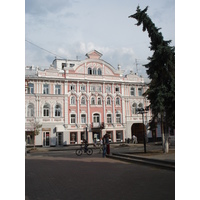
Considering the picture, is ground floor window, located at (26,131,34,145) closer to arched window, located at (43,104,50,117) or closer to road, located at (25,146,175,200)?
arched window, located at (43,104,50,117)

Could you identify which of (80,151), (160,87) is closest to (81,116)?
(80,151)

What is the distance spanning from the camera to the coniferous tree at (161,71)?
612 inches

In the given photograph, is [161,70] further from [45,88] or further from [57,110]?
[45,88]

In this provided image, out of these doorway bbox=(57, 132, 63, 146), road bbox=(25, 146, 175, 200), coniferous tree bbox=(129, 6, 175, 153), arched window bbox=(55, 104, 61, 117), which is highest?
coniferous tree bbox=(129, 6, 175, 153)

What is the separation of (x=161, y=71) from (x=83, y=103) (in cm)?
2270

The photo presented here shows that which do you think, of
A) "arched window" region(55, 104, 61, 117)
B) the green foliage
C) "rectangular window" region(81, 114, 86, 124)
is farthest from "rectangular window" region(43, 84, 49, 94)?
the green foliage

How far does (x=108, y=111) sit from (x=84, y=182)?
103 feet

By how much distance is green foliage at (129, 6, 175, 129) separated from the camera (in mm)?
15555

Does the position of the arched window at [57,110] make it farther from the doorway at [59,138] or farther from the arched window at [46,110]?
the doorway at [59,138]

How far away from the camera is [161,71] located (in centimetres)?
1639

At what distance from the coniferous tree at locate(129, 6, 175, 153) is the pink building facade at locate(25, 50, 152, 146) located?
18.1 metres

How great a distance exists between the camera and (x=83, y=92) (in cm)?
3788

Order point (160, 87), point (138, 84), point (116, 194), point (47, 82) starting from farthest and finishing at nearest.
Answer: point (138, 84)
point (47, 82)
point (160, 87)
point (116, 194)
